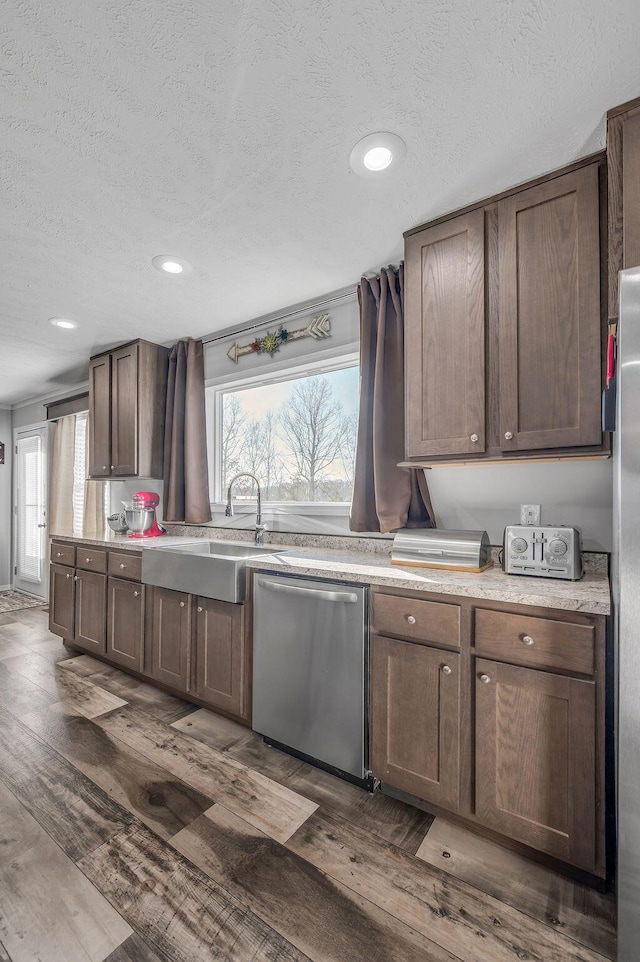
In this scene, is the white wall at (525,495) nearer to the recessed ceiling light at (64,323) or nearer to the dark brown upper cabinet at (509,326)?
the dark brown upper cabinet at (509,326)

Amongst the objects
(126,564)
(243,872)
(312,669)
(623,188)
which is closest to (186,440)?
(126,564)

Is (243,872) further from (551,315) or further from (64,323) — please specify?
(64,323)

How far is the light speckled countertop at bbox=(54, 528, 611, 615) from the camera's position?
54.2 inches

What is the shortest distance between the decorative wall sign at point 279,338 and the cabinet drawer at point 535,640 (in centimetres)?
195

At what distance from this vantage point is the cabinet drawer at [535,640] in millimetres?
1333

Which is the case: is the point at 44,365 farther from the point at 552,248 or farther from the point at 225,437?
the point at 552,248

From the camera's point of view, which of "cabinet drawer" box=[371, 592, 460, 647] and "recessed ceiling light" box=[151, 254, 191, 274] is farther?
"recessed ceiling light" box=[151, 254, 191, 274]

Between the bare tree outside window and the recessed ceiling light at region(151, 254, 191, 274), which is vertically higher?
the recessed ceiling light at region(151, 254, 191, 274)

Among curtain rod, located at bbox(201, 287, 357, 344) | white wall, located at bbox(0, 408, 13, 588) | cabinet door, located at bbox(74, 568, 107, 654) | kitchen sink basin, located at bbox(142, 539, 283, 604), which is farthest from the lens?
white wall, located at bbox(0, 408, 13, 588)

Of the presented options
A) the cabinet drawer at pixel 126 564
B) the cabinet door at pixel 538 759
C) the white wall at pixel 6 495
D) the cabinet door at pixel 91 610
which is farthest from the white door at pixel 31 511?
the cabinet door at pixel 538 759

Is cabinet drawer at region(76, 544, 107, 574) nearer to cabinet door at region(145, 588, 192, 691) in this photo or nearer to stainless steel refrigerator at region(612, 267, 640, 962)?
cabinet door at region(145, 588, 192, 691)

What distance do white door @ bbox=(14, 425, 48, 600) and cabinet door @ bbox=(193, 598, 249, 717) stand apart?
3684 millimetres

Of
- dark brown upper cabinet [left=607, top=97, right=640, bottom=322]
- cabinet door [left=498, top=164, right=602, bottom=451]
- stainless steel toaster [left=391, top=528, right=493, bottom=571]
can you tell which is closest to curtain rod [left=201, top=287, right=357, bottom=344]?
cabinet door [left=498, top=164, right=602, bottom=451]

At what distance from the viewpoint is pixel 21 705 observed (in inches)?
100
